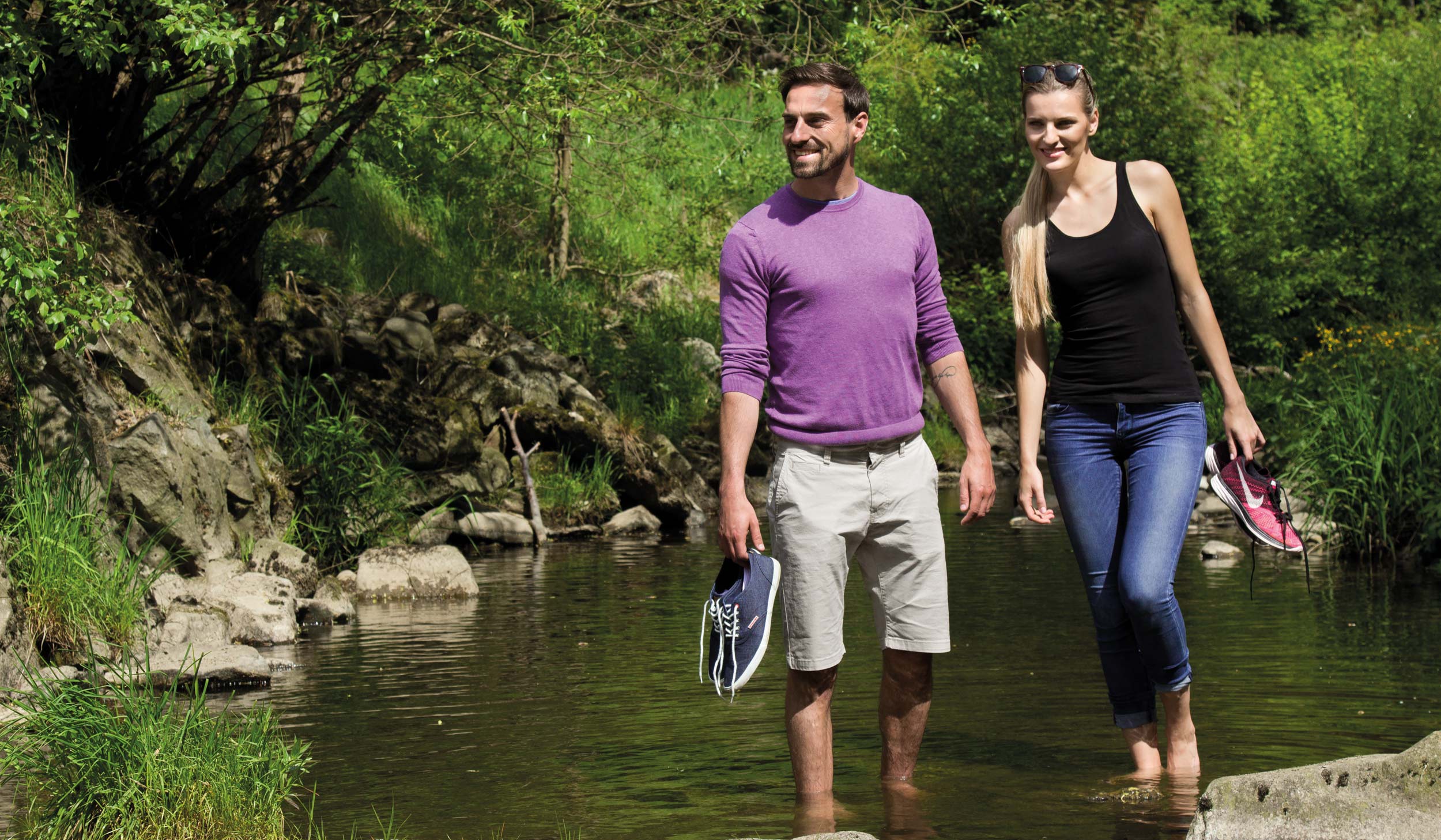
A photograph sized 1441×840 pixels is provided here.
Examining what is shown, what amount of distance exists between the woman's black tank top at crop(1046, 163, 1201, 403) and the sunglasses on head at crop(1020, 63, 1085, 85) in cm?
34

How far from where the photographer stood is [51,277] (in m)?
7.80

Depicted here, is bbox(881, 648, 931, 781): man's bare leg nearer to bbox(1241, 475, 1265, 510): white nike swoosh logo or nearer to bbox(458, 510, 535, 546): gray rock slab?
bbox(1241, 475, 1265, 510): white nike swoosh logo

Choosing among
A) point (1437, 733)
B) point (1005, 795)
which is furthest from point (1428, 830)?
point (1005, 795)

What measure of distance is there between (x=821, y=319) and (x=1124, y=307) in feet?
3.14

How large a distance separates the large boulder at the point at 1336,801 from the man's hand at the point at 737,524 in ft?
4.59

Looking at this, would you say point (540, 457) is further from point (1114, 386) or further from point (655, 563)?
point (1114, 386)

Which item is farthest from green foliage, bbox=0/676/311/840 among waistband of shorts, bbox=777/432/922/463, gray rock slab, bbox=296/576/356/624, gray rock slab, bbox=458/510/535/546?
gray rock slab, bbox=458/510/535/546

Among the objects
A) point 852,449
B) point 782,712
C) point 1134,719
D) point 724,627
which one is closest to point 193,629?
point 782,712

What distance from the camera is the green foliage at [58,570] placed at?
7.62m

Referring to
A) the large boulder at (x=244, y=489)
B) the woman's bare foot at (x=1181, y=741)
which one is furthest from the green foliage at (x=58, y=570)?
the woman's bare foot at (x=1181, y=741)

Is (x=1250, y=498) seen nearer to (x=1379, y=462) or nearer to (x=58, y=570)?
(x=58, y=570)

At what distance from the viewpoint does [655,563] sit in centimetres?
1311

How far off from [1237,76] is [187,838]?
121ft

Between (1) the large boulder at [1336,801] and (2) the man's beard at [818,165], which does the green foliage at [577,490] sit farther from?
(1) the large boulder at [1336,801]
